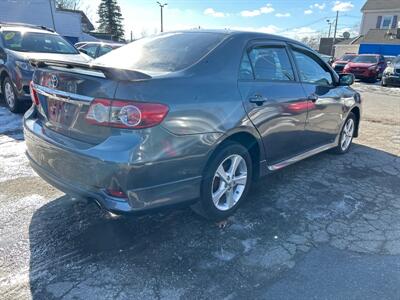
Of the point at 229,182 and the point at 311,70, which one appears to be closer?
the point at 229,182

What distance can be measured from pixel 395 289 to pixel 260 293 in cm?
98

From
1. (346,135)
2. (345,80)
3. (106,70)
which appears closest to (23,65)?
(106,70)

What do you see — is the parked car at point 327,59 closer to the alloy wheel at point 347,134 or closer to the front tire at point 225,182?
the alloy wheel at point 347,134

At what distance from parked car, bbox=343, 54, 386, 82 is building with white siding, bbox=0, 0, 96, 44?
910 inches

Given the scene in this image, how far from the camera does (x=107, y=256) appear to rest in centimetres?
261

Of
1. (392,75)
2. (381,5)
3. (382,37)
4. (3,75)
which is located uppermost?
(381,5)

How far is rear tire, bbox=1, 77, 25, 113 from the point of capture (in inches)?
258

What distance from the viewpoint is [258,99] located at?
124 inches

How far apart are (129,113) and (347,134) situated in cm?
425

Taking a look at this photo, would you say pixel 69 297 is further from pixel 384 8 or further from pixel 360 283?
pixel 384 8

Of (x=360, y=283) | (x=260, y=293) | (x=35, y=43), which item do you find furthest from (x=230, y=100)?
(x=35, y=43)

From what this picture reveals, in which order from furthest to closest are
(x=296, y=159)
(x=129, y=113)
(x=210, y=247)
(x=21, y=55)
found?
(x=21, y=55)
(x=296, y=159)
(x=210, y=247)
(x=129, y=113)

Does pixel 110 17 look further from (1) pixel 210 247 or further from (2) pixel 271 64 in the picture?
(1) pixel 210 247

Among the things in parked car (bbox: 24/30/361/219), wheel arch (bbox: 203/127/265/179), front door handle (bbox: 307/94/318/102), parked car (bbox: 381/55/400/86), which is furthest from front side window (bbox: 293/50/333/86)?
parked car (bbox: 381/55/400/86)
